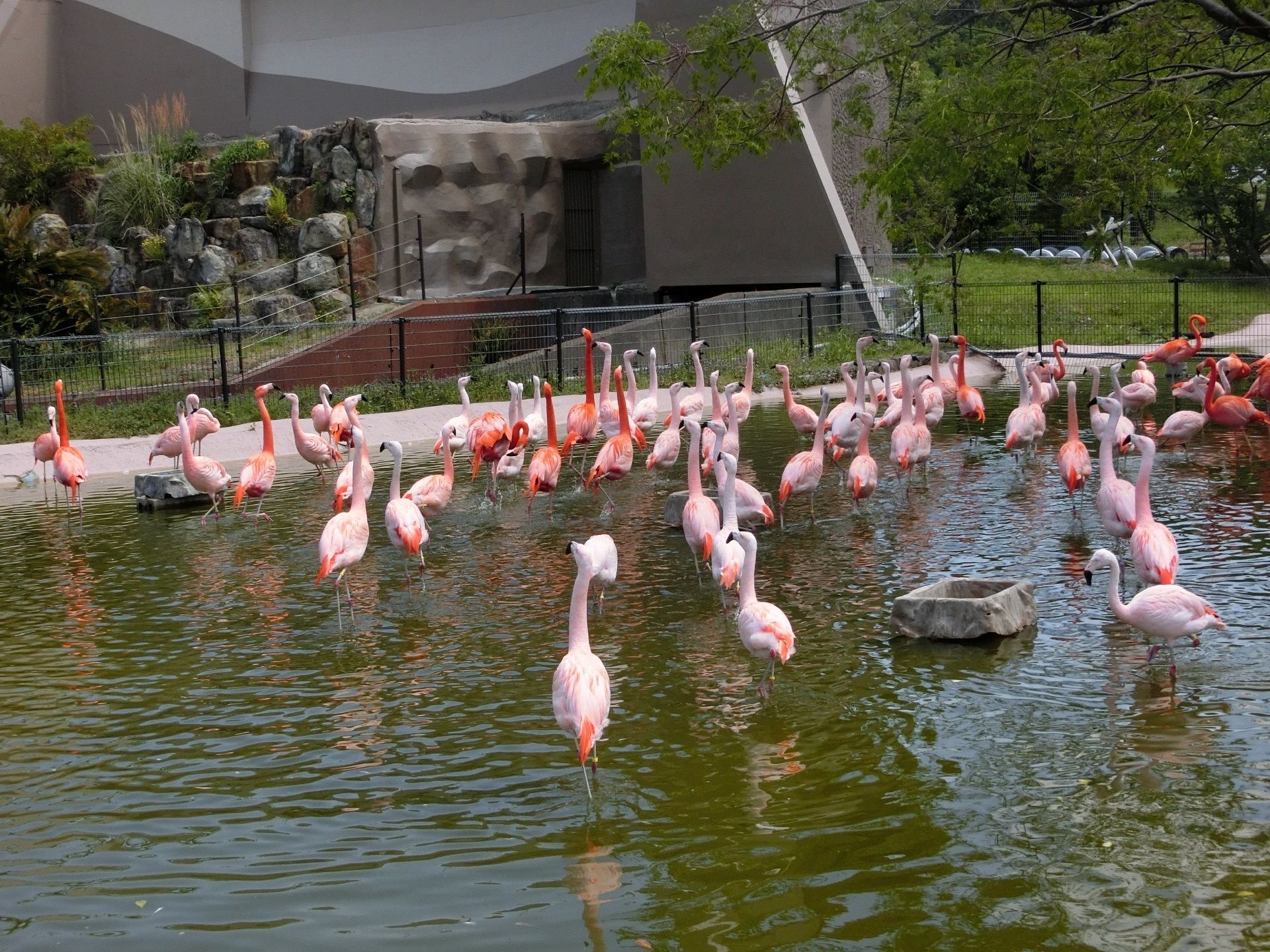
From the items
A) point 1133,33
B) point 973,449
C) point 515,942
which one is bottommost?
point 515,942

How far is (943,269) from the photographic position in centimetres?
3516

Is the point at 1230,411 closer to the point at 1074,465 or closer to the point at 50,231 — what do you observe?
the point at 1074,465

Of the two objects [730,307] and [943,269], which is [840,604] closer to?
[730,307]

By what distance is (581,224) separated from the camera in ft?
101

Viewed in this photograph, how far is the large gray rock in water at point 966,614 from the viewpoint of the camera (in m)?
7.06

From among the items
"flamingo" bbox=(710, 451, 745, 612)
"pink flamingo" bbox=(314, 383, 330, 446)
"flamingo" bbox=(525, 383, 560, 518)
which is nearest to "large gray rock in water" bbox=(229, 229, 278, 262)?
"pink flamingo" bbox=(314, 383, 330, 446)

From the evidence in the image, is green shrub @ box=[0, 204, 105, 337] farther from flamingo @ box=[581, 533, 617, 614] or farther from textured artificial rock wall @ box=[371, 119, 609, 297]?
flamingo @ box=[581, 533, 617, 614]

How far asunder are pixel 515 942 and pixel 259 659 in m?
3.72

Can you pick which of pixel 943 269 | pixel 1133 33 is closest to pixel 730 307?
pixel 1133 33

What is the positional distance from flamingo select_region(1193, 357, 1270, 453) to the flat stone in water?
33.8 feet

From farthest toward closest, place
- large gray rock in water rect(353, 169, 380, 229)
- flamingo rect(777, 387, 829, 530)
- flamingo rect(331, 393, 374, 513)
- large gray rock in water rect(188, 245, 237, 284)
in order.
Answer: large gray rock in water rect(353, 169, 380, 229)
large gray rock in water rect(188, 245, 237, 284)
flamingo rect(777, 387, 829, 530)
flamingo rect(331, 393, 374, 513)

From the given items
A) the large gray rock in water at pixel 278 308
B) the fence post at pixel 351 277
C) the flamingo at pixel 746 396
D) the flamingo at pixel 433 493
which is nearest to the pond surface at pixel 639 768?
the flamingo at pixel 433 493

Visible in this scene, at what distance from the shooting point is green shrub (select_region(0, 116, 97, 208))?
29.3m

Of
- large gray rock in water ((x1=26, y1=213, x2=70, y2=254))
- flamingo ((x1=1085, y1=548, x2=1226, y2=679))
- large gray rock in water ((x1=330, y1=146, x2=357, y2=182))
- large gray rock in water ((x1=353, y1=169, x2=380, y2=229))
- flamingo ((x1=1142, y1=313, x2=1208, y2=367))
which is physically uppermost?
large gray rock in water ((x1=330, y1=146, x2=357, y2=182))
